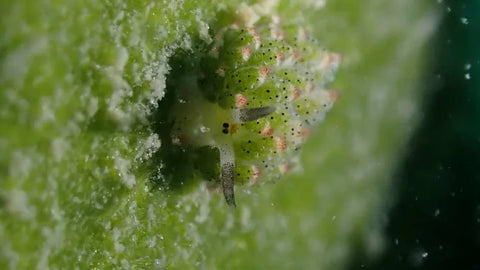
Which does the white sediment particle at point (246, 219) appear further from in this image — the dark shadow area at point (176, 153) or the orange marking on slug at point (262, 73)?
the orange marking on slug at point (262, 73)

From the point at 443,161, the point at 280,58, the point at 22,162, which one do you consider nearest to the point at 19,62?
the point at 22,162

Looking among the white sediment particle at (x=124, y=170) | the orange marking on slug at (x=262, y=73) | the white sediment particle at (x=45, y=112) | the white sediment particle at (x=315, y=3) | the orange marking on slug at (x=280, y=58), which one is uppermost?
the white sediment particle at (x=315, y=3)

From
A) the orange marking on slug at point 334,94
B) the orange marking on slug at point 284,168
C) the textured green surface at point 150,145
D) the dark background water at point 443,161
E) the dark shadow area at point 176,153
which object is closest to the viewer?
the textured green surface at point 150,145

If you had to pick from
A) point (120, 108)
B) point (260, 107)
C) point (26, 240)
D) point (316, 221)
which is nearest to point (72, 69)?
point (120, 108)

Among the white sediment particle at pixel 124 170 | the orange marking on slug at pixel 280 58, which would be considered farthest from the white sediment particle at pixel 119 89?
the orange marking on slug at pixel 280 58

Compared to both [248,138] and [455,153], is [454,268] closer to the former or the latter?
[455,153]
